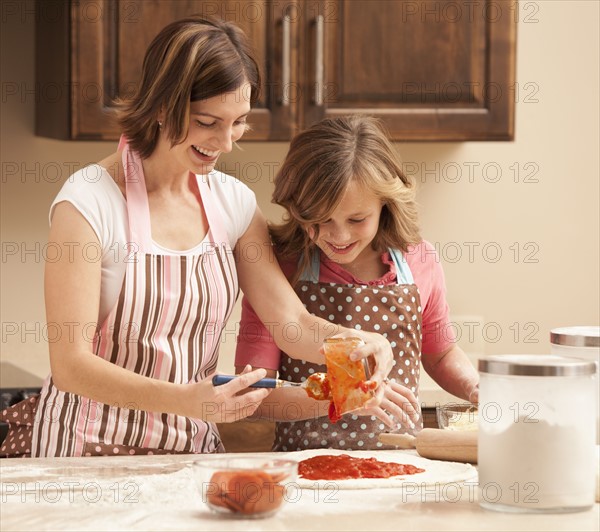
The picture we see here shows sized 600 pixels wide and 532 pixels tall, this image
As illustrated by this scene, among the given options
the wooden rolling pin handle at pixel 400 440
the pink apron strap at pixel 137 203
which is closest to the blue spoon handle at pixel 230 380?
the wooden rolling pin handle at pixel 400 440

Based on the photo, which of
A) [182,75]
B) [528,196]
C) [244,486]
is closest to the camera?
[244,486]

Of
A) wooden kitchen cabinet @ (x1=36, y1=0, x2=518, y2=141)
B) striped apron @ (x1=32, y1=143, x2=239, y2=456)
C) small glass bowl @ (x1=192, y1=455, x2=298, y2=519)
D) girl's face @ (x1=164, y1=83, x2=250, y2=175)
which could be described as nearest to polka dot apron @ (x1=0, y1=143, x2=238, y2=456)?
striped apron @ (x1=32, y1=143, x2=239, y2=456)

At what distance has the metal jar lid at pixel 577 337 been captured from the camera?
1.53 meters

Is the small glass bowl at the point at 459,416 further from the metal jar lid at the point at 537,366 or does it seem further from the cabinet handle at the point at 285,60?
the cabinet handle at the point at 285,60

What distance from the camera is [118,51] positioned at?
2582mm

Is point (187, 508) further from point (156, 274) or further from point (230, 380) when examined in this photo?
point (156, 274)

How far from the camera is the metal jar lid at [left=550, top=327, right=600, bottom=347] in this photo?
1.53m

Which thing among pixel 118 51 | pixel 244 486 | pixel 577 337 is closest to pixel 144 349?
pixel 244 486

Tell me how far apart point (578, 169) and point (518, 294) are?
0.43 m

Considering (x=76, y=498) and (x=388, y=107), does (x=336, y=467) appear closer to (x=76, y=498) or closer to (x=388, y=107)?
(x=76, y=498)

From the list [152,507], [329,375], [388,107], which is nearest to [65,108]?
[388,107]

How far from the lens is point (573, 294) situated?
126 inches

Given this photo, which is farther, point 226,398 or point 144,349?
point 144,349

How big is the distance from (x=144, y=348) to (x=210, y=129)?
15.6 inches
